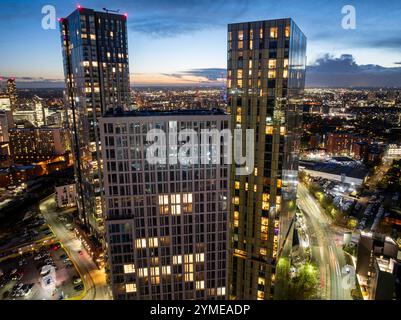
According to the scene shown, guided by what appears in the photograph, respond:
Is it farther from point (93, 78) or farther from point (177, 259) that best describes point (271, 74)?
point (93, 78)

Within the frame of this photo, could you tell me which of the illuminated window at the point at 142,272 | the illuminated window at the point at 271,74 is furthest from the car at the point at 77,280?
the illuminated window at the point at 271,74

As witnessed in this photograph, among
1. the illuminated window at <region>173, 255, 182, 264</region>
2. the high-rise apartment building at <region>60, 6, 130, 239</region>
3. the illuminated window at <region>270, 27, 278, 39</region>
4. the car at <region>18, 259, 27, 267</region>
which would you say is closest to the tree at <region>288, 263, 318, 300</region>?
the illuminated window at <region>173, 255, 182, 264</region>

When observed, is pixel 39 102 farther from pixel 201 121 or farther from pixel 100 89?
pixel 201 121

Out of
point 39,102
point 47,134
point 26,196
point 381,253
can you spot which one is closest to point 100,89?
point 26,196

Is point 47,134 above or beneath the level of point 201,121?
beneath

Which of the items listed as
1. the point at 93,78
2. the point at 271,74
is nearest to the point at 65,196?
the point at 93,78

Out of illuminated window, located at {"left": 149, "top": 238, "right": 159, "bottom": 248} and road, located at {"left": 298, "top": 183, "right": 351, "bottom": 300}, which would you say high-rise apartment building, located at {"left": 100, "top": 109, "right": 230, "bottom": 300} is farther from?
road, located at {"left": 298, "top": 183, "right": 351, "bottom": 300}
